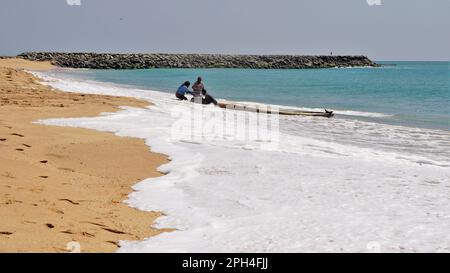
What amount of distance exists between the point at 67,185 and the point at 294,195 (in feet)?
9.99

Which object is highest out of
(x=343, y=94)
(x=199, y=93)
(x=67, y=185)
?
(x=199, y=93)

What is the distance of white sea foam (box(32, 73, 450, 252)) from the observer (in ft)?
17.0

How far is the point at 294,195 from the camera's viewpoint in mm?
6910

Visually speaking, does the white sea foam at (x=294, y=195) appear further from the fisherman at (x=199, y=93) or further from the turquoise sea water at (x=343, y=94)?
the fisherman at (x=199, y=93)

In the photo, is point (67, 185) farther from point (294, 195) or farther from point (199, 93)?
point (199, 93)

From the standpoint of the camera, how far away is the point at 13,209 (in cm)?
567

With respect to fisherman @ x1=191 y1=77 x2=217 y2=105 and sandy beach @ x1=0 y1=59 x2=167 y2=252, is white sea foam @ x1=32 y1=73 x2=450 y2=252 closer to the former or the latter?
sandy beach @ x1=0 y1=59 x2=167 y2=252

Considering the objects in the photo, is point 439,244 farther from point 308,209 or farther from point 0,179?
point 0,179

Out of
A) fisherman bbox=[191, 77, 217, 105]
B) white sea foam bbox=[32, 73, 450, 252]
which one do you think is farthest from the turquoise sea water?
white sea foam bbox=[32, 73, 450, 252]

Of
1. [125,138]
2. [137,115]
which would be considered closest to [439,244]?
[125,138]

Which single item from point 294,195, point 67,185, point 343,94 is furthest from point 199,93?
point 343,94

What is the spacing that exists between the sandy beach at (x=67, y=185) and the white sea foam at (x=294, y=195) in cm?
31

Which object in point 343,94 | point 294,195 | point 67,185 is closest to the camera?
point 294,195
